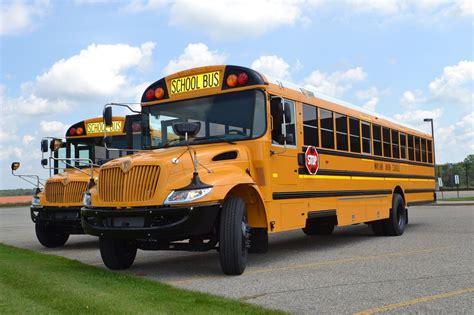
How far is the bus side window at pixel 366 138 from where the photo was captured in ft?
33.7

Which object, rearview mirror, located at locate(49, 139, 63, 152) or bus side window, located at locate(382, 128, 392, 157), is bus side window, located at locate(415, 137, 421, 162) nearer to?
bus side window, located at locate(382, 128, 392, 157)

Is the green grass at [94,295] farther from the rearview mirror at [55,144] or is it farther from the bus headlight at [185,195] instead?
the rearview mirror at [55,144]

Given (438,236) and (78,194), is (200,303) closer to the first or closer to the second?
(78,194)

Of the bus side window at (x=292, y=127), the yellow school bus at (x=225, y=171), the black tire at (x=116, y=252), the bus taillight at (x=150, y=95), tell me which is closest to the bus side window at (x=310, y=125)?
the yellow school bus at (x=225, y=171)

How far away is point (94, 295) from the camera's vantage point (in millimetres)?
5172

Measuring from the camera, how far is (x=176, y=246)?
6.37 m

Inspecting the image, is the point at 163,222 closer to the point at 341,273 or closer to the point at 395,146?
the point at 341,273

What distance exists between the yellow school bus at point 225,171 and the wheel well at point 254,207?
0.01 metres

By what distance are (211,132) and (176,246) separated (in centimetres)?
158

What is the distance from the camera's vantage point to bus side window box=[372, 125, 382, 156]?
10812 mm

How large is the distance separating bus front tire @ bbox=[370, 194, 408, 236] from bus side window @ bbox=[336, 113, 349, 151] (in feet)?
8.47

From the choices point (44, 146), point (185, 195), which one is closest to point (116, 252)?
point (185, 195)

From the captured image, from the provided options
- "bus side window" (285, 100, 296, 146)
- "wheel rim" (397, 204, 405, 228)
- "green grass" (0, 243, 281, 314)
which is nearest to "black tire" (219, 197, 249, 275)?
"green grass" (0, 243, 281, 314)

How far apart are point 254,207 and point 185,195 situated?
133cm
